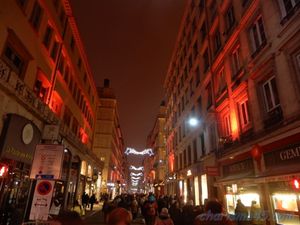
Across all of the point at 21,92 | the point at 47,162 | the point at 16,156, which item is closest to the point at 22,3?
the point at 21,92

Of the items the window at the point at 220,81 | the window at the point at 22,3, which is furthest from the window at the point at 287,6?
the window at the point at 22,3

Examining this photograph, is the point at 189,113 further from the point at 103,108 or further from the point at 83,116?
the point at 103,108

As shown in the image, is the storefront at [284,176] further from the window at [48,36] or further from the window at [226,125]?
the window at [48,36]

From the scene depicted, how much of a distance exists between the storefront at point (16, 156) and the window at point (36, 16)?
6207 millimetres

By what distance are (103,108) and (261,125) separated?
46.0 metres

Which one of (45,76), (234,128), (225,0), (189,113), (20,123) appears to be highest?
(225,0)

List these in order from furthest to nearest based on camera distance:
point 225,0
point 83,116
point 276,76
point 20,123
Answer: point 83,116 < point 225,0 < point 20,123 < point 276,76

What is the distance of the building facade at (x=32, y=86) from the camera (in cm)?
1014

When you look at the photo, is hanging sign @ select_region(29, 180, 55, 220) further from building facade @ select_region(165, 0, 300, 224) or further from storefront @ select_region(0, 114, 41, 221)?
building facade @ select_region(165, 0, 300, 224)

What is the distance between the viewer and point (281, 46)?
32.1 ft

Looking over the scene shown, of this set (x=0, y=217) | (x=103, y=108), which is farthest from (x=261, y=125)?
(x=103, y=108)

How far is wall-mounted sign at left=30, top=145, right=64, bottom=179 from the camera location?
23.9ft

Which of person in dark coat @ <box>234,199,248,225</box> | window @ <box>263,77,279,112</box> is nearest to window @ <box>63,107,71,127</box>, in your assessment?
person in dark coat @ <box>234,199,248,225</box>

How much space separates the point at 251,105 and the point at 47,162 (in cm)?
1060
